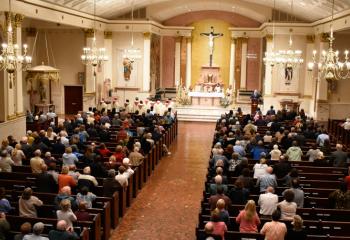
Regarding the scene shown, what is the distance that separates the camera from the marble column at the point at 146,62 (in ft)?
92.5

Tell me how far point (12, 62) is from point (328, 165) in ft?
29.0

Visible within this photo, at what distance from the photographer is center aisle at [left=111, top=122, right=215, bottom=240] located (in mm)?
9945

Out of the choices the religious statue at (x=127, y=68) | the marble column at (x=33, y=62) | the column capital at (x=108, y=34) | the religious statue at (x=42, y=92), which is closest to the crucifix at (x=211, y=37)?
the religious statue at (x=127, y=68)

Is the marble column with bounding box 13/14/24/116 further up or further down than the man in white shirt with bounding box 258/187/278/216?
further up

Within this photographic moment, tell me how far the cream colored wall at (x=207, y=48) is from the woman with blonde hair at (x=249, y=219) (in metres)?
25.1

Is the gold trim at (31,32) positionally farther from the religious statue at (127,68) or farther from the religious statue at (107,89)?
the religious statue at (127,68)

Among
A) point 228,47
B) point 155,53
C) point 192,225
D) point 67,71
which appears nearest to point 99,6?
point 67,71

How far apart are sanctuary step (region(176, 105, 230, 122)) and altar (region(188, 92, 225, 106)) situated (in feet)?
2.18

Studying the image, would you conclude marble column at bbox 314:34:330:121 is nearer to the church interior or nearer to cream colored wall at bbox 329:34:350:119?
the church interior

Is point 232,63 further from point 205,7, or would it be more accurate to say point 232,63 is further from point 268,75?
point 268,75

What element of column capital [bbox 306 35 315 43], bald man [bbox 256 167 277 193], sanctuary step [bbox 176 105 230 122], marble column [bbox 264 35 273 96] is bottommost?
bald man [bbox 256 167 277 193]

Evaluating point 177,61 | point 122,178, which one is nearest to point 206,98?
point 177,61

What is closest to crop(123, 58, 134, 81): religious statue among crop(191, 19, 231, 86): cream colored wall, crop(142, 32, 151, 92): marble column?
crop(142, 32, 151, 92): marble column

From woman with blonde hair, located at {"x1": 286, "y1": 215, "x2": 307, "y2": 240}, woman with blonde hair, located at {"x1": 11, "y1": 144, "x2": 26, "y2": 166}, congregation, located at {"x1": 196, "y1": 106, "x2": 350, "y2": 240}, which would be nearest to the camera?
woman with blonde hair, located at {"x1": 286, "y1": 215, "x2": 307, "y2": 240}
